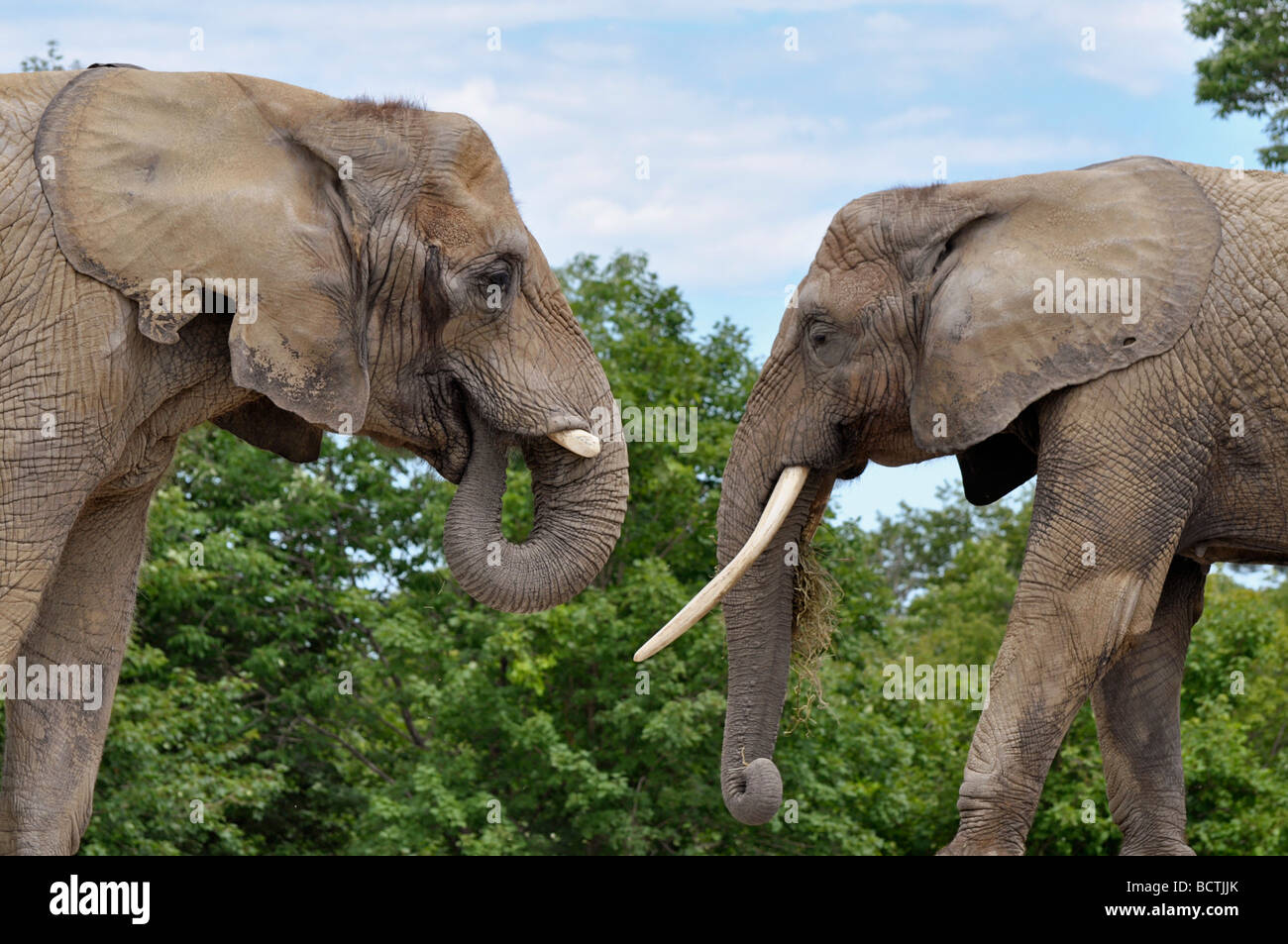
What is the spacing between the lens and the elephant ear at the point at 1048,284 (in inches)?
298

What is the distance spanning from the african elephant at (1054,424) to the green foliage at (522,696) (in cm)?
995

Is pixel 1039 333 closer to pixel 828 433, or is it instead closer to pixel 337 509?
pixel 828 433

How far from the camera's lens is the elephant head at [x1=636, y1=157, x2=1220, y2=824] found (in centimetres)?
764

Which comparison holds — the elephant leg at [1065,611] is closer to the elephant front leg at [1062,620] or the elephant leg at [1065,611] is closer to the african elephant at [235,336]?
the elephant front leg at [1062,620]

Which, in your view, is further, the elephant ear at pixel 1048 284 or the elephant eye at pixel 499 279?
the elephant ear at pixel 1048 284

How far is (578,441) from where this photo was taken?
728cm

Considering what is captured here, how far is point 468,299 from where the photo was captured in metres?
7.18

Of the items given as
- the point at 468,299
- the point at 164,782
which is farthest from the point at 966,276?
the point at 164,782

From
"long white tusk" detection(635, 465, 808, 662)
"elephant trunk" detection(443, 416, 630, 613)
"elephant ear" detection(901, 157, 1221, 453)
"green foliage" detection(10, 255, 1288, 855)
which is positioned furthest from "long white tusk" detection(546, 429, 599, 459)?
"green foliage" detection(10, 255, 1288, 855)

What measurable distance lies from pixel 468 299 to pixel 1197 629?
18.2 meters

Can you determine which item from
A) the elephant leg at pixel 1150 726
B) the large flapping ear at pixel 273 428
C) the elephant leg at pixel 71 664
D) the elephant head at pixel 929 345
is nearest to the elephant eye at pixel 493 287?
the large flapping ear at pixel 273 428

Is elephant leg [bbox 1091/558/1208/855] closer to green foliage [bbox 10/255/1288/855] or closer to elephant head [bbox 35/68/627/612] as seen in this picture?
elephant head [bbox 35/68/627/612]

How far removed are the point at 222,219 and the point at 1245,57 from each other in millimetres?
18807

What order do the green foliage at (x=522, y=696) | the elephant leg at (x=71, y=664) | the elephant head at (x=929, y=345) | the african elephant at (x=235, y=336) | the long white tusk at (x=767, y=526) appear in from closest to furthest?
the african elephant at (x=235, y=336), the elephant leg at (x=71, y=664), the elephant head at (x=929, y=345), the long white tusk at (x=767, y=526), the green foliage at (x=522, y=696)
